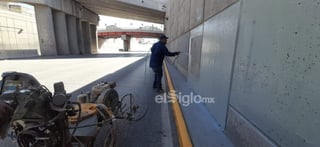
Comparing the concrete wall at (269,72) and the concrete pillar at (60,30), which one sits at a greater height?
the concrete pillar at (60,30)

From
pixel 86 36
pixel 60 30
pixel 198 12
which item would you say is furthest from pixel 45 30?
pixel 198 12

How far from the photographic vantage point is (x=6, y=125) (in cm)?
124

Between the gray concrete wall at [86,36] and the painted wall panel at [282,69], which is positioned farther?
the gray concrete wall at [86,36]

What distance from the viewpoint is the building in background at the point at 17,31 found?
69.0 ft

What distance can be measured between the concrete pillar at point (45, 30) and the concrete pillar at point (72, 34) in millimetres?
4949

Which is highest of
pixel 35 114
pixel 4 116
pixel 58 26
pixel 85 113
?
pixel 58 26

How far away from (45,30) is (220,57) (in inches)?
934

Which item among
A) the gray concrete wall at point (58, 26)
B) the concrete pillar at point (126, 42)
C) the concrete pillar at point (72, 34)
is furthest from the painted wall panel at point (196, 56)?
the concrete pillar at point (126, 42)

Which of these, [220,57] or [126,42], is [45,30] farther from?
[126,42]

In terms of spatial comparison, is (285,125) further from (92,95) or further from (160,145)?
(92,95)

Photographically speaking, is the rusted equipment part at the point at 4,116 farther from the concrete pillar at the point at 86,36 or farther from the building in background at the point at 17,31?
the concrete pillar at the point at 86,36

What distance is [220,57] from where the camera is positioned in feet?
9.05

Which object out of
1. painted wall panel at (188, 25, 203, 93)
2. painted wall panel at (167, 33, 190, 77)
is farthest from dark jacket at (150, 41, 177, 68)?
painted wall panel at (167, 33, 190, 77)

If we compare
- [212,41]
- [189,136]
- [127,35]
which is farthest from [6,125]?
[127,35]
